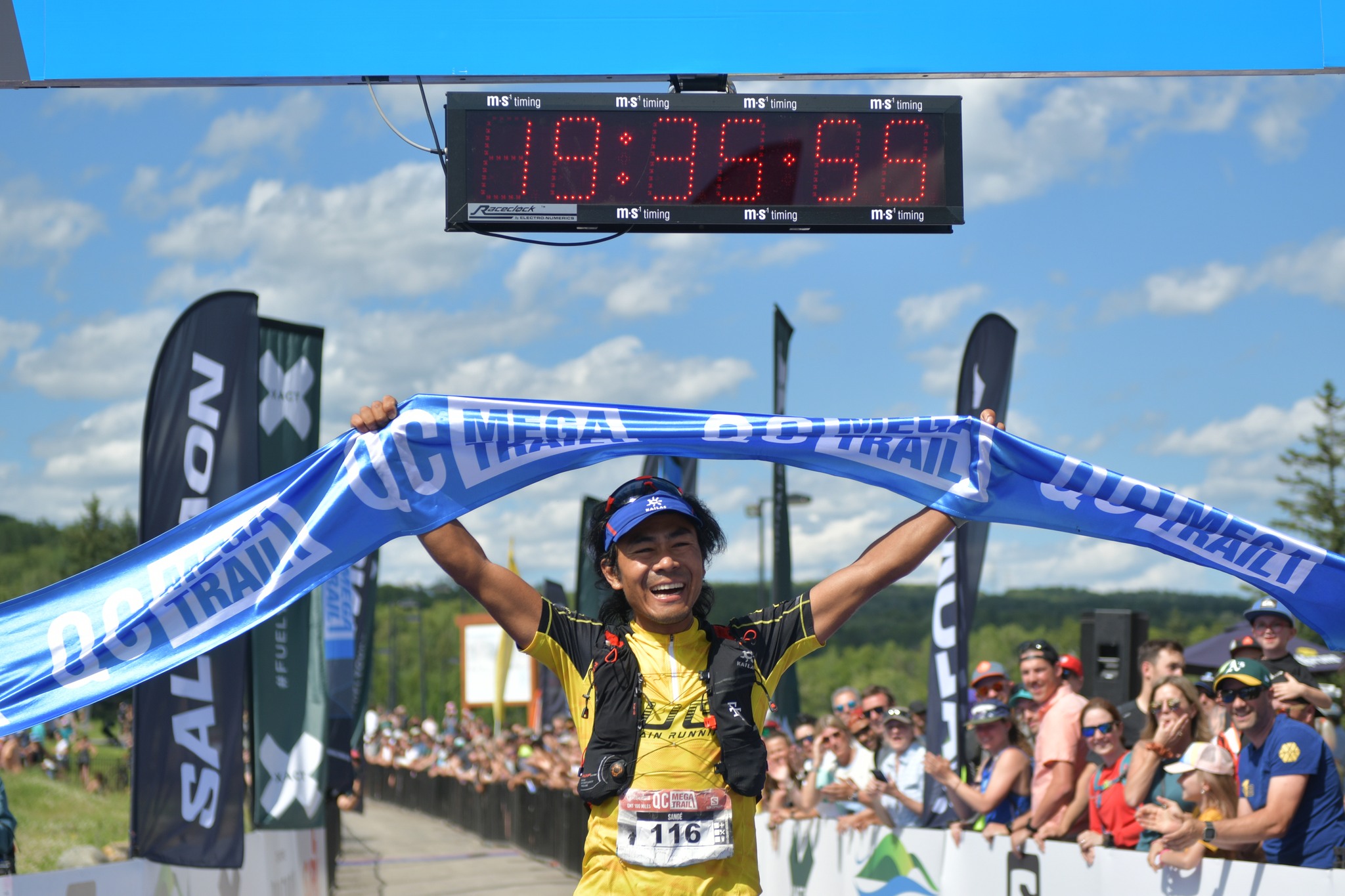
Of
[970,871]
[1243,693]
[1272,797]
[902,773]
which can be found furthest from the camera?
[902,773]

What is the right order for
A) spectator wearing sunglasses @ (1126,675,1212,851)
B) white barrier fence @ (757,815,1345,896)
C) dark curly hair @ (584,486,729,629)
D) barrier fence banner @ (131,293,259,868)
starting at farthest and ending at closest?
barrier fence banner @ (131,293,259,868) < spectator wearing sunglasses @ (1126,675,1212,851) < white barrier fence @ (757,815,1345,896) < dark curly hair @ (584,486,729,629)

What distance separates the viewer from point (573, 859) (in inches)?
695

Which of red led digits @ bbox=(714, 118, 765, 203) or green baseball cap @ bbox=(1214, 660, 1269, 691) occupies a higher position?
red led digits @ bbox=(714, 118, 765, 203)

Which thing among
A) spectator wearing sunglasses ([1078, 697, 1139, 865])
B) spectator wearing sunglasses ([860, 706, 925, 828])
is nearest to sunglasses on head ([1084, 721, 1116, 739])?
spectator wearing sunglasses ([1078, 697, 1139, 865])

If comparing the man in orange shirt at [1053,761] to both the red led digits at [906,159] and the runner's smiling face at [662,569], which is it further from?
the runner's smiling face at [662,569]

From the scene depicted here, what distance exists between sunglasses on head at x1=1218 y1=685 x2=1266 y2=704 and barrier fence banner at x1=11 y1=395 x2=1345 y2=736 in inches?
69.4

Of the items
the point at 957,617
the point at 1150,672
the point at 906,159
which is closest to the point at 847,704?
the point at 957,617

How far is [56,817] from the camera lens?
26844mm

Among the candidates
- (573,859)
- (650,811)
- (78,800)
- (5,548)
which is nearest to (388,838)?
(78,800)

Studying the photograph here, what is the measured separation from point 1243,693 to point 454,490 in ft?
13.4

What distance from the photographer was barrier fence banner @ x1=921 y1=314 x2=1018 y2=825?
1116 centimetres

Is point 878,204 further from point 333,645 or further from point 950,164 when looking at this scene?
point 333,645

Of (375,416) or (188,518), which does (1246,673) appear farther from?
(188,518)

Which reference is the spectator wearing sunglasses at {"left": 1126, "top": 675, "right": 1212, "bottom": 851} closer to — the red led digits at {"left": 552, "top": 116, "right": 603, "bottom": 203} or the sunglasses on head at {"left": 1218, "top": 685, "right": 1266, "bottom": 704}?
the sunglasses on head at {"left": 1218, "top": 685, "right": 1266, "bottom": 704}
